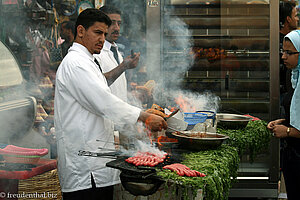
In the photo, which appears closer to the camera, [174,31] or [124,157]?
[124,157]

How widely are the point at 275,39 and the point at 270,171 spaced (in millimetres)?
1954

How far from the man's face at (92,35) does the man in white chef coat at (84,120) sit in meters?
Result: 0.13

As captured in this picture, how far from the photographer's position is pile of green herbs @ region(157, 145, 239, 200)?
73.9 inches

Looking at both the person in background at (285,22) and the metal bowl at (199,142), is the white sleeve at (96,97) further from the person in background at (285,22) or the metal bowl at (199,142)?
the person in background at (285,22)

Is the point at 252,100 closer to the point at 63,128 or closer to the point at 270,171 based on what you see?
the point at 270,171

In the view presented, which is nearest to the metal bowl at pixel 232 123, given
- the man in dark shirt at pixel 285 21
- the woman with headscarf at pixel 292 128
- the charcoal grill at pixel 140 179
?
the woman with headscarf at pixel 292 128

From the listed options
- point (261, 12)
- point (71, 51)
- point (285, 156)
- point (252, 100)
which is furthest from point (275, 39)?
point (71, 51)

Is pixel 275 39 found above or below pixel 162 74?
above

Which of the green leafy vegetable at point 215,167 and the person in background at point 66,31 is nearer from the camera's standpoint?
the green leafy vegetable at point 215,167

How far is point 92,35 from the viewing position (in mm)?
2604

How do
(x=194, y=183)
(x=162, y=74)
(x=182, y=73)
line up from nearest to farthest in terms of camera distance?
(x=194, y=183) < (x=162, y=74) < (x=182, y=73)

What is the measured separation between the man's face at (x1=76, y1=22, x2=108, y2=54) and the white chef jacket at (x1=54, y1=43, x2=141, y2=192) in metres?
0.15

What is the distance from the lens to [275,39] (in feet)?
15.8

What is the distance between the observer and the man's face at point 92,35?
8.54 feet
